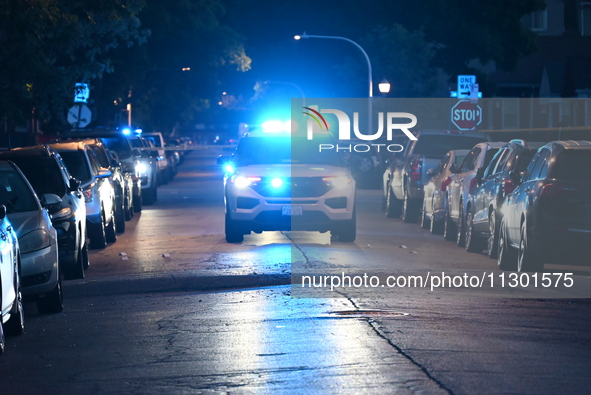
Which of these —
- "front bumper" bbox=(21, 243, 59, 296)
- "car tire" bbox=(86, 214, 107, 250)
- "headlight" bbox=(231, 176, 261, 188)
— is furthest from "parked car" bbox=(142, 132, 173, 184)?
"front bumper" bbox=(21, 243, 59, 296)

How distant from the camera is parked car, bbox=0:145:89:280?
14.7 m

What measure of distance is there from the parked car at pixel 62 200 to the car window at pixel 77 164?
302cm

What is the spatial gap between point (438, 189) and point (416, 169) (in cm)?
248

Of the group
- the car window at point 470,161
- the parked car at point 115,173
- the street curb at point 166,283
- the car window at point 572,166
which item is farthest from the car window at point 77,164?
the car window at point 572,166

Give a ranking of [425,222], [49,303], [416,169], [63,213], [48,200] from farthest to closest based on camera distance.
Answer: [416,169], [425,222], [63,213], [48,200], [49,303]

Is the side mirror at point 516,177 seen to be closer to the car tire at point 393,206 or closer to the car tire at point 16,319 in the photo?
the car tire at point 16,319

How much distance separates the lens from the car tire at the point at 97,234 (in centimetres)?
1922

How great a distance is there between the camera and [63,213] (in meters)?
14.8

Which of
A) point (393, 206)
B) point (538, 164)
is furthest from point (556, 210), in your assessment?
point (393, 206)

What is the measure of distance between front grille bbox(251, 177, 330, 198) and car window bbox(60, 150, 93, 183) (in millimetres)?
2801

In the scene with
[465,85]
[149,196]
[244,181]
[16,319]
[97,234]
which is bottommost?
[149,196]

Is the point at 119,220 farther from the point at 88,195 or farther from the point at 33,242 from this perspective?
the point at 33,242

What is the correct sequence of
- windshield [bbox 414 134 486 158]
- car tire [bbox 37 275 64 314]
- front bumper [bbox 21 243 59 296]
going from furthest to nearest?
windshield [bbox 414 134 486 158]
car tire [bbox 37 275 64 314]
front bumper [bbox 21 243 59 296]

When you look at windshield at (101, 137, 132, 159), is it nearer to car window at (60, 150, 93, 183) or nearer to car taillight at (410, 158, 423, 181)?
car taillight at (410, 158, 423, 181)
